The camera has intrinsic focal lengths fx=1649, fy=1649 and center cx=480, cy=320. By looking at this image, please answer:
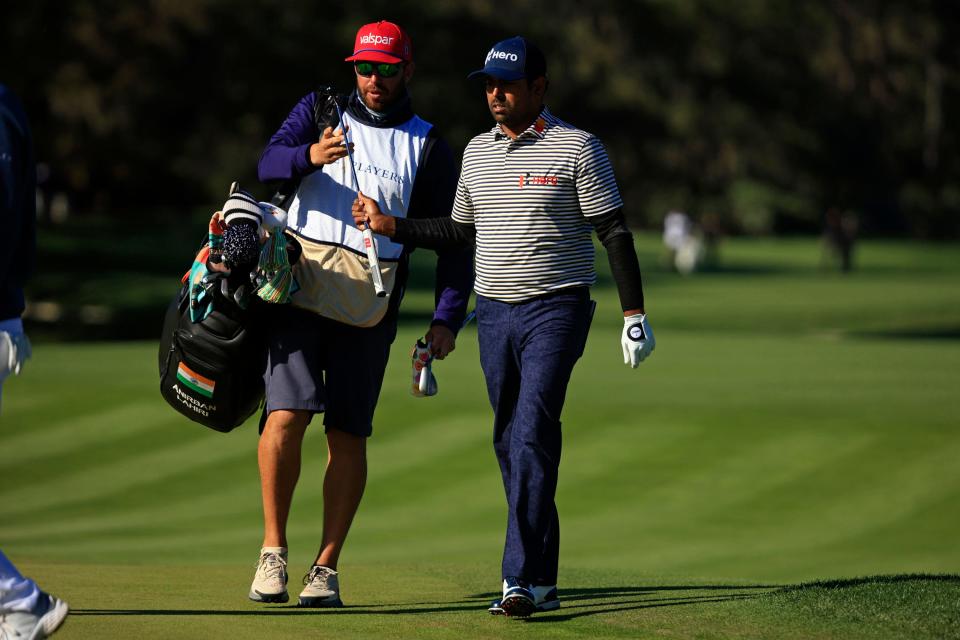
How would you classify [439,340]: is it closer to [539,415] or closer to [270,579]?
[539,415]

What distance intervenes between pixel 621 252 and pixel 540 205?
1.24 ft

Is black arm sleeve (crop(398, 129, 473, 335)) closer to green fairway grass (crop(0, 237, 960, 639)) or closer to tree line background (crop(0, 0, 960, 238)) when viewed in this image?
green fairway grass (crop(0, 237, 960, 639))

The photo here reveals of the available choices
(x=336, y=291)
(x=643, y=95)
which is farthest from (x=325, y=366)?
(x=643, y=95)

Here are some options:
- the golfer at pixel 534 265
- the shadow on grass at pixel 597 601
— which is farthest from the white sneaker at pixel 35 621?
the golfer at pixel 534 265

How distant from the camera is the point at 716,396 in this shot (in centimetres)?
1700

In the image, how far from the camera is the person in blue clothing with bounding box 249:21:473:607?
6.76 m

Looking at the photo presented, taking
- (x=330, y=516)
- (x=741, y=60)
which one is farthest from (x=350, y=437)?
(x=741, y=60)

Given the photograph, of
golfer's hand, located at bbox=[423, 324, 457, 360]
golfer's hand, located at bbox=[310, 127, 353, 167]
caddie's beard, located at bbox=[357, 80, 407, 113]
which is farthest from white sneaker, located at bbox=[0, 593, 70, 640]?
caddie's beard, located at bbox=[357, 80, 407, 113]

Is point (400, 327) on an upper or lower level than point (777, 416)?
lower

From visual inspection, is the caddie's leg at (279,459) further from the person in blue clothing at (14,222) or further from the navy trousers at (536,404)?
the person in blue clothing at (14,222)

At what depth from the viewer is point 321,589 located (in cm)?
670

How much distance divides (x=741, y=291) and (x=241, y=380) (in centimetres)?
3897

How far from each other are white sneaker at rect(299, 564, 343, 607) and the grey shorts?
623 millimetres

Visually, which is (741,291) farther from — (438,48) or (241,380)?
(241,380)
